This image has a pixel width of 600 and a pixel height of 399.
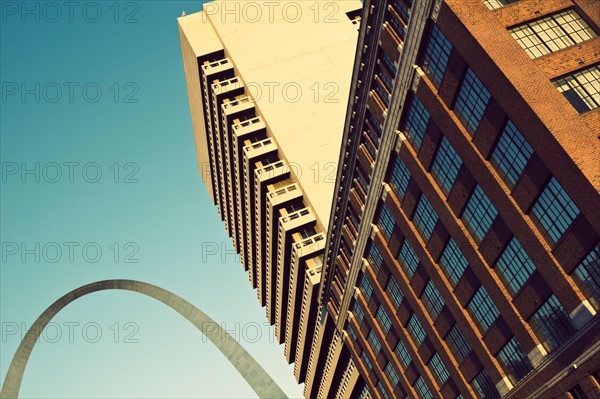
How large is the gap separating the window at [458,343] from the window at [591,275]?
1494 centimetres

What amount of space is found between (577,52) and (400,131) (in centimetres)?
1403

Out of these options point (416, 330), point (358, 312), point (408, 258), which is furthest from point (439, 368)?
point (358, 312)

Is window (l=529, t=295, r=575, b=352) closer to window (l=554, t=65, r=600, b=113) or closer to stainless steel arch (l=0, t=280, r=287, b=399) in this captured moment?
window (l=554, t=65, r=600, b=113)

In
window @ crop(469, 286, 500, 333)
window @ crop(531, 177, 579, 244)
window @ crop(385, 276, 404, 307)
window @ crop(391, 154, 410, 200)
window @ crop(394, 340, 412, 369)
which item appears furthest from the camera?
window @ crop(394, 340, 412, 369)

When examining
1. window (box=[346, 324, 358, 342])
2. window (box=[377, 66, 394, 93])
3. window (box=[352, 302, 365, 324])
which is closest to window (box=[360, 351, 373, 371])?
window (box=[346, 324, 358, 342])

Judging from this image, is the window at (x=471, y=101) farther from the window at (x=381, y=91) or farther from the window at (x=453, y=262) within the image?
the window at (x=453, y=262)

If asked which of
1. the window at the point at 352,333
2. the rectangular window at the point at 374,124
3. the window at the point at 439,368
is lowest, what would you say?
the window at the point at 439,368

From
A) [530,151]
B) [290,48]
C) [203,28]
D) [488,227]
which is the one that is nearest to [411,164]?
[488,227]

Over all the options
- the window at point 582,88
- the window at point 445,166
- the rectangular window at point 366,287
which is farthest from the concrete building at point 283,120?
the window at point 582,88

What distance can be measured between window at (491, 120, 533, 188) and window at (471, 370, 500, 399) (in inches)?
632

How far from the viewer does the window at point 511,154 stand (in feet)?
109

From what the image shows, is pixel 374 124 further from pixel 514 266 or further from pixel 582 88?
pixel 582 88

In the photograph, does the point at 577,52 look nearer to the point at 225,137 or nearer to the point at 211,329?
the point at 211,329

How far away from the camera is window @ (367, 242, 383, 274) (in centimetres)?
5585
